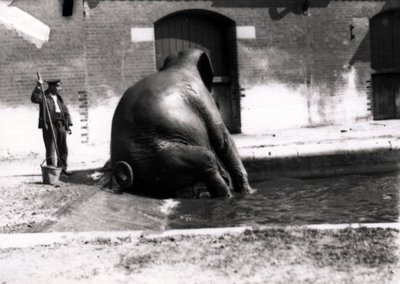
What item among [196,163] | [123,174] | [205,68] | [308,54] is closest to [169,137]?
[196,163]

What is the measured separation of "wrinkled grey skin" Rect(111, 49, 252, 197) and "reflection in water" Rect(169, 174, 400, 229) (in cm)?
29

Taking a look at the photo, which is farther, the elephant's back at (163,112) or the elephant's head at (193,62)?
the elephant's head at (193,62)

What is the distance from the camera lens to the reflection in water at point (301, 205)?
4.55m

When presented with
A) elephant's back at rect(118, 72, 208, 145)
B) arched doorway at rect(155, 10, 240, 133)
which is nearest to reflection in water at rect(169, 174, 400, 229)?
elephant's back at rect(118, 72, 208, 145)

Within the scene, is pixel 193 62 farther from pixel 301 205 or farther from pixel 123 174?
pixel 301 205

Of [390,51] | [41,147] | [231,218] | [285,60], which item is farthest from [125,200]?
[390,51]

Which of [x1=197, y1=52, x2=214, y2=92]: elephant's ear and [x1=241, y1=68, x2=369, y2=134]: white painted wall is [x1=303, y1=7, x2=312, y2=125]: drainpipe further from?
[x1=197, y1=52, x2=214, y2=92]: elephant's ear

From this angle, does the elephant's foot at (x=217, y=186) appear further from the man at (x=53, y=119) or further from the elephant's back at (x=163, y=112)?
the man at (x=53, y=119)

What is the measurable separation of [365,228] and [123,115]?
309cm

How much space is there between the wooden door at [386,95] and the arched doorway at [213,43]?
12.2 ft

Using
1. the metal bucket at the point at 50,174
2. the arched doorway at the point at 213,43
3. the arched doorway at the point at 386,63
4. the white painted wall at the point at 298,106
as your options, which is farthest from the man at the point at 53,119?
the arched doorway at the point at 386,63

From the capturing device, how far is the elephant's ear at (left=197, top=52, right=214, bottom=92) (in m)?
6.72

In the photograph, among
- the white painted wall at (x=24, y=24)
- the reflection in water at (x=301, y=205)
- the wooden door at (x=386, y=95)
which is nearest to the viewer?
the reflection in water at (x=301, y=205)

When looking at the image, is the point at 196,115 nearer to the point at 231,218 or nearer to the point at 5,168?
the point at 231,218
